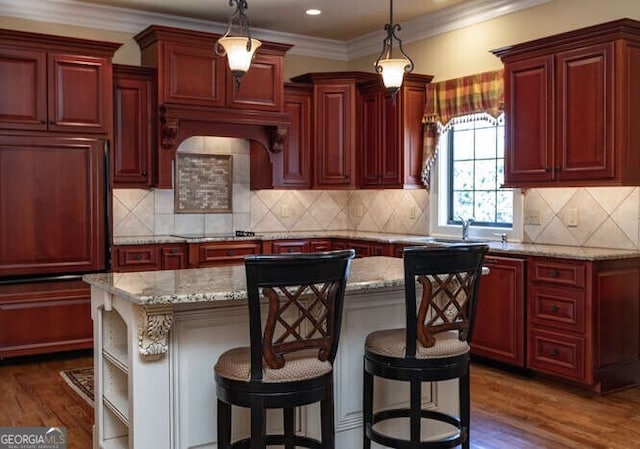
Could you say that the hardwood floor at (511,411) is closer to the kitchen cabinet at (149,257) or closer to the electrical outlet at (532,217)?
the kitchen cabinet at (149,257)

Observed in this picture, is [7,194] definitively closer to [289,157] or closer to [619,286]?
[289,157]

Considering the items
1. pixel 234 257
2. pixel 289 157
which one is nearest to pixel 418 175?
pixel 289 157

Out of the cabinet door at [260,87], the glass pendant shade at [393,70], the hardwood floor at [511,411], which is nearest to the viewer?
the hardwood floor at [511,411]

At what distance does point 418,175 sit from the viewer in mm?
5957

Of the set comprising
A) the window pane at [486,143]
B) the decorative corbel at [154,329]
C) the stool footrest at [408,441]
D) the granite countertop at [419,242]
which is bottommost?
the stool footrest at [408,441]

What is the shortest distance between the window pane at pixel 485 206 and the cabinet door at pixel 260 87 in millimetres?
1951

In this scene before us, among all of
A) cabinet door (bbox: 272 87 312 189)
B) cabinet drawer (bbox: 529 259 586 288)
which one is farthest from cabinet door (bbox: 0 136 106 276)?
cabinet drawer (bbox: 529 259 586 288)

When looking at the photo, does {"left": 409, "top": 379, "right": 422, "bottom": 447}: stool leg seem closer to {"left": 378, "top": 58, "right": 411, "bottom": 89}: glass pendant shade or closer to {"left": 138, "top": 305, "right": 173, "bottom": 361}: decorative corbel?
{"left": 138, "top": 305, "right": 173, "bottom": 361}: decorative corbel

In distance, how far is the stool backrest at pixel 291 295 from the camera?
7.30 feet

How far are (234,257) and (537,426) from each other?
9.80ft

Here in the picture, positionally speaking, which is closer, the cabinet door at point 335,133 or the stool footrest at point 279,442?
the stool footrest at point 279,442

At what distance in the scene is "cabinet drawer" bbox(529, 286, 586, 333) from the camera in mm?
4148

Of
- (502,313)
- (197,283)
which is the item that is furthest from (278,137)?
(197,283)

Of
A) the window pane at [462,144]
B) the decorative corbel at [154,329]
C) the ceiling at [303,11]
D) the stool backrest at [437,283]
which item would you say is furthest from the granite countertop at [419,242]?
the decorative corbel at [154,329]
